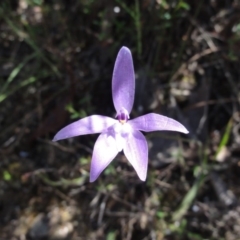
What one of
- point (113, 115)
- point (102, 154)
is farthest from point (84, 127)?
point (113, 115)

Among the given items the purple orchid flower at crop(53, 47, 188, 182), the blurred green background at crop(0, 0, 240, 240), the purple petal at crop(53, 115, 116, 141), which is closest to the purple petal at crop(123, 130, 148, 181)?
the purple orchid flower at crop(53, 47, 188, 182)

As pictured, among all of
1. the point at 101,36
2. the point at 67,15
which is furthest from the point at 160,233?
the point at 67,15

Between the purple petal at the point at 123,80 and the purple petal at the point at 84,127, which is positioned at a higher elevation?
the purple petal at the point at 123,80

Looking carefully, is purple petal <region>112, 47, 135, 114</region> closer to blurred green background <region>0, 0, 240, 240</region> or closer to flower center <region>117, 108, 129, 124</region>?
flower center <region>117, 108, 129, 124</region>

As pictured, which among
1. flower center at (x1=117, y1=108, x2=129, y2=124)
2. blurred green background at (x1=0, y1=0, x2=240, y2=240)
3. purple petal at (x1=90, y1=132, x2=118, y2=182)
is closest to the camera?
purple petal at (x1=90, y1=132, x2=118, y2=182)

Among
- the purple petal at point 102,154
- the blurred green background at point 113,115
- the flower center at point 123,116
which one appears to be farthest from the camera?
the blurred green background at point 113,115

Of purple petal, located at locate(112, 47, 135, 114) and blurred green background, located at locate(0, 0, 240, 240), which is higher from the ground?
purple petal, located at locate(112, 47, 135, 114)

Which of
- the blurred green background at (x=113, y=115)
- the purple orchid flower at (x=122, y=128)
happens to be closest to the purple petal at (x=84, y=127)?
the purple orchid flower at (x=122, y=128)

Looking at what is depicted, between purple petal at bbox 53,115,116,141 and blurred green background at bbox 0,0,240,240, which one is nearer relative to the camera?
purple petal at bbox 53,115,116,141

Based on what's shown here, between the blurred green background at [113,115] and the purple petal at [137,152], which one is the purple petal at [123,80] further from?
the blurred green background at [113,115]
